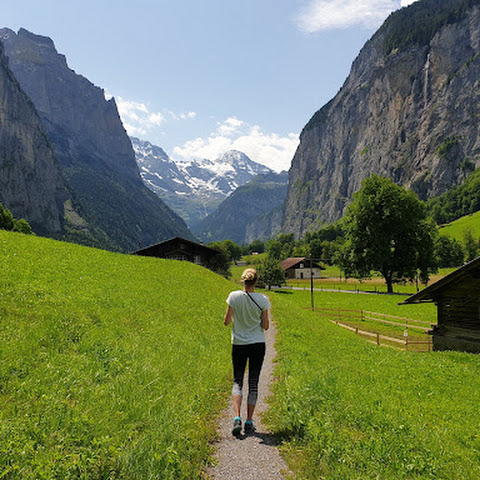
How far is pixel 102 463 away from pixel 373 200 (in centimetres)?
5746

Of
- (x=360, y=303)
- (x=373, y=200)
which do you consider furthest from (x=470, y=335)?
(x=373, y=200)

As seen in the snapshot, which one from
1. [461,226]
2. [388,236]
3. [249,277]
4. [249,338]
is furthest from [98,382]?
[461,226]

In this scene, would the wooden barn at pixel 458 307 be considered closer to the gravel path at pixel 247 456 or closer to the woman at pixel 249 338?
the woman at pixel 249 338

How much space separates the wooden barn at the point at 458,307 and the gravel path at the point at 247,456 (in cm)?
1868

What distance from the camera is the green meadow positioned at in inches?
184

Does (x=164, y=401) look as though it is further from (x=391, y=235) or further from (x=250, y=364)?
(x=391, y=235)

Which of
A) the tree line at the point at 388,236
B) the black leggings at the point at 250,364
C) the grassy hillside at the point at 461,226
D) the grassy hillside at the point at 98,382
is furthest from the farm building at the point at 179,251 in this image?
the grassy hillside at the point at 461,226

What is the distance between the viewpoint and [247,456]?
5695mm

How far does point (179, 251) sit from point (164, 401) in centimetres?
6635

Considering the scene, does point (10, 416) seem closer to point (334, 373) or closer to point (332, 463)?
point (332, 463)

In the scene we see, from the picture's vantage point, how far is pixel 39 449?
429 centimetres

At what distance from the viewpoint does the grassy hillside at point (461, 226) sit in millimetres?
154125

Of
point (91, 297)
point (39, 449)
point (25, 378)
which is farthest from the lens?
point (91, 297)

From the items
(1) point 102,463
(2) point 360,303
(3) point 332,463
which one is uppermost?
(1) point 102,463
